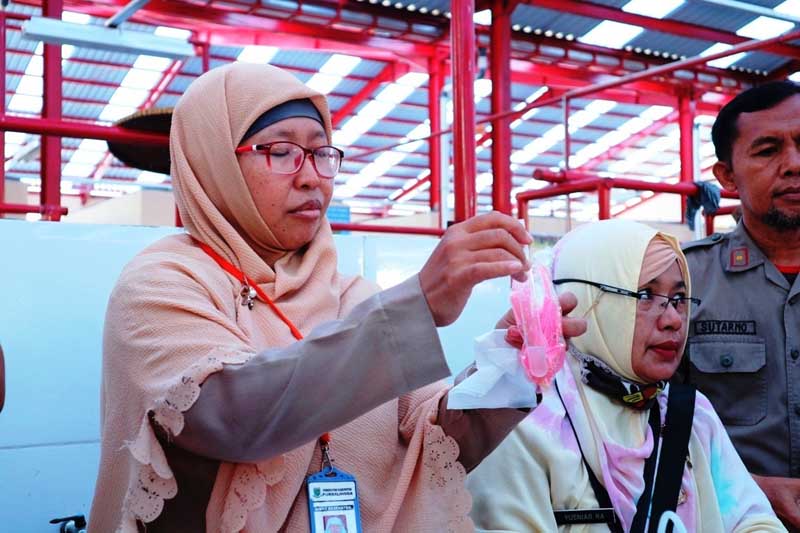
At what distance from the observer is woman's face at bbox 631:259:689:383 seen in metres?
1.92

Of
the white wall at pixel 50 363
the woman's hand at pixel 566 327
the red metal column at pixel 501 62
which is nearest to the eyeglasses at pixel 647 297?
the woman's hand at pixel 566 327

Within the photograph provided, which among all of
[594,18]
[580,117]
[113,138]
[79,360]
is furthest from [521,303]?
[580,117]

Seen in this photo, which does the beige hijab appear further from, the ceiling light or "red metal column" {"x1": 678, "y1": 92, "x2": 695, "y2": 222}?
"red metal column" {"x1": 678, "y1": 92, "x2": 695, "y2": 222}

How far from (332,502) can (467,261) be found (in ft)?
1.50

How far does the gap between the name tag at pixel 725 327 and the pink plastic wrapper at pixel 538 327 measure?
1.08m

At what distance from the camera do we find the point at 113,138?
8.11 feet

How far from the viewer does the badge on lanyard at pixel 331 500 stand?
1.35 metres

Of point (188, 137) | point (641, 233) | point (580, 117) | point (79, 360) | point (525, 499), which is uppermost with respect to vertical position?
point (580, 117)

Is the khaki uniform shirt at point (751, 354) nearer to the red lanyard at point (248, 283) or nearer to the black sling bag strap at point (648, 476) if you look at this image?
the black sling bag strap at point (648, 476)

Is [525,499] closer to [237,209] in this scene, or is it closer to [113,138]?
[237,209]

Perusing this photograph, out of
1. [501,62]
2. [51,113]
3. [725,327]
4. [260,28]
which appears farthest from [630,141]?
[725,327]

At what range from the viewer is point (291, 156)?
5.05 feet

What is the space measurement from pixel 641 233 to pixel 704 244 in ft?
2.14

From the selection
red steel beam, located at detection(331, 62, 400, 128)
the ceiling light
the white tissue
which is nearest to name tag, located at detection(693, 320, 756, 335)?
the white tissue
